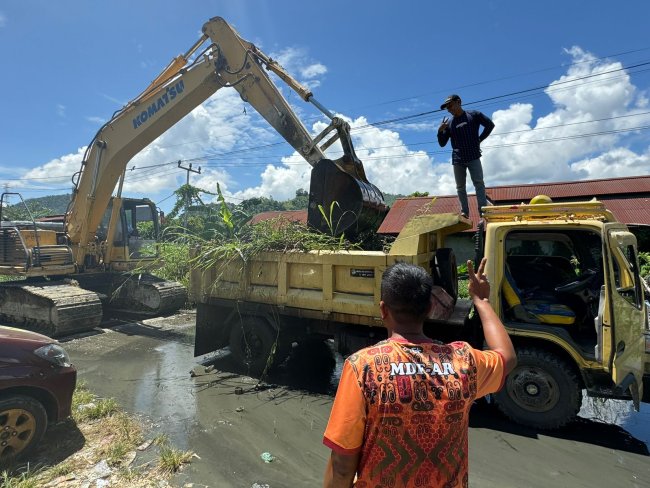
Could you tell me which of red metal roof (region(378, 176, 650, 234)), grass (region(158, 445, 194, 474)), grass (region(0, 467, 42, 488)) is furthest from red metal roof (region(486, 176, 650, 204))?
grass (region(0, 467, 42, 488))

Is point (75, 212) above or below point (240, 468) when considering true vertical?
above

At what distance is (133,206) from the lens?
33.6 feet

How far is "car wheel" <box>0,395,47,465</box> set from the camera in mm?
3217

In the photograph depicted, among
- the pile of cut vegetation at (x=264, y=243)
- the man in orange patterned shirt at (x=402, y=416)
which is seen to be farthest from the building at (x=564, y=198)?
the man in orange patterned shirt at (x=402, y=416)

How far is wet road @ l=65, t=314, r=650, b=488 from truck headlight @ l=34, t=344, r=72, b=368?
105 centimetres

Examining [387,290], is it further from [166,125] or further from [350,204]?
[166,125]

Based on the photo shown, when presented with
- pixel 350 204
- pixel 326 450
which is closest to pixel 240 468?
pixel 326 450

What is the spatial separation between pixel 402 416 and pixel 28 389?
3.53 metres

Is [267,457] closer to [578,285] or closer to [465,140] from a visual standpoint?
[578,285]

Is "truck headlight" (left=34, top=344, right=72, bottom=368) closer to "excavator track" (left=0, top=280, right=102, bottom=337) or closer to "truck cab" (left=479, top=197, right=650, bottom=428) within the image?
"truck cab" (left=479, top=197, right=650, bottom=428)

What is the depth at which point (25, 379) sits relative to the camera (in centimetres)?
335

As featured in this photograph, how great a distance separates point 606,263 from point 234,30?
23.1 ft

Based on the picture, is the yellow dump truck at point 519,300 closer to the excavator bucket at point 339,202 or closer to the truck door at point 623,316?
the truck door at point 623,316

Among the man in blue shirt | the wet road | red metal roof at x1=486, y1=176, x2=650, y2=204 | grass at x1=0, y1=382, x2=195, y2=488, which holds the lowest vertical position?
the wet road
